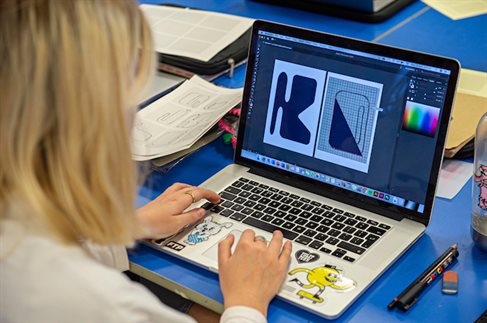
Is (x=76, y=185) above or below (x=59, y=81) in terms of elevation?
below

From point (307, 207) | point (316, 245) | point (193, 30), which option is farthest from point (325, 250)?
point (193, 30)

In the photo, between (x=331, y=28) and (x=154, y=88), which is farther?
(x=331, y=28)

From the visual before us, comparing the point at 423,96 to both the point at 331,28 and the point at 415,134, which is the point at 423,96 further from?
the point at 331,28

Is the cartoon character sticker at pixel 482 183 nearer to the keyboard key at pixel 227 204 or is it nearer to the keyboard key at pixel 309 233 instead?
the keyboard key at pixel 309 233

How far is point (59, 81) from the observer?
713 mm

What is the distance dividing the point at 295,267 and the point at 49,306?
0.39 m

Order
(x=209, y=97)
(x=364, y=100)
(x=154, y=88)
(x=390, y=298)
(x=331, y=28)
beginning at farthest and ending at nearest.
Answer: (x=331, y=28) < (x=154, y=88) < (x=209, y=97) < (x=364, y=100) < (x=390, y=298)

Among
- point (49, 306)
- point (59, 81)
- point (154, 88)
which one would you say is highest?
point (59, 81)

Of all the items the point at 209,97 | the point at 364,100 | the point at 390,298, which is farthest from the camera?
the point at 209,97

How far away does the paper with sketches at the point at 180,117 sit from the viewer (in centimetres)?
131

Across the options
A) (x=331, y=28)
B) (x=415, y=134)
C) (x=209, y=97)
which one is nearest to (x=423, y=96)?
(x=415, y=134)

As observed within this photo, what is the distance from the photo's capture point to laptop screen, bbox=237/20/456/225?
1073 millimetres

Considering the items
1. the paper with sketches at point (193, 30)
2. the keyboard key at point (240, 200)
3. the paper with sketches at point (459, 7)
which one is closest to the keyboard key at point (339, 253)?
the keyboard key at point (240, 200)

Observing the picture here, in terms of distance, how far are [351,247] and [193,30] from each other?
91 cm
